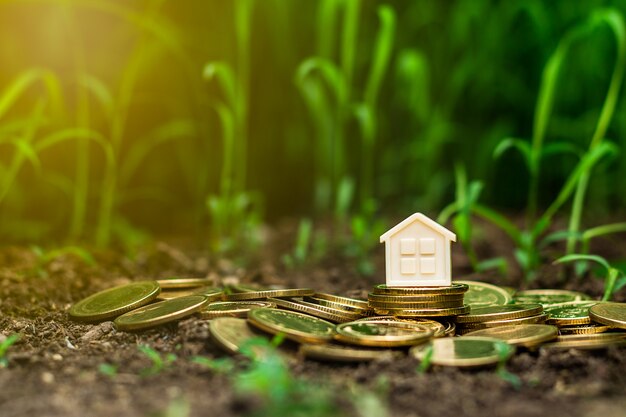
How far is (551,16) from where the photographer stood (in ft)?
13.5

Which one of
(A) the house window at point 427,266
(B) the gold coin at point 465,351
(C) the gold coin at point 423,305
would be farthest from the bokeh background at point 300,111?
(B) the gold coin at point 465,351

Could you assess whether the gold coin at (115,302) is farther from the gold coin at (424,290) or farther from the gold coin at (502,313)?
the gold coin at (502,313)

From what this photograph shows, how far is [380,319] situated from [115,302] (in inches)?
32.8

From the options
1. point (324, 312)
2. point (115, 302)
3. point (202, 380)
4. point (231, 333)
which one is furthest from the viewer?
point (115, 302)

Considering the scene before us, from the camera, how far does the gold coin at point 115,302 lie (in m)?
2.04

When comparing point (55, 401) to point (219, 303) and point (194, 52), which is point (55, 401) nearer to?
point (219, 303)

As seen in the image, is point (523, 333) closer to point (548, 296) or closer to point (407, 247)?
point (407, 247)

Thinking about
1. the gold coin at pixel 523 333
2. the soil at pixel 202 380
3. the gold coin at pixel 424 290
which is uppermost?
the gold coin at pixel 424 290

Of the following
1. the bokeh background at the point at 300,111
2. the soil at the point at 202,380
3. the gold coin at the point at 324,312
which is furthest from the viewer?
the bokeh background at the point at 300,111

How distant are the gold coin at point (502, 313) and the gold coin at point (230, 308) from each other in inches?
22.9

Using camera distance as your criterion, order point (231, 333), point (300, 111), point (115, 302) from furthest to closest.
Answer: point (300, 111) → point (115, 302) → point (231, 333)

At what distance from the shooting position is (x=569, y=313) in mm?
2035

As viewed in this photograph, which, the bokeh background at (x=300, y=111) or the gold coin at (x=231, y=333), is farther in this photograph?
the bokeh background at (x=300, y=111)

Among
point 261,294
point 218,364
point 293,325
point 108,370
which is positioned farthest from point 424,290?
point 108,370
